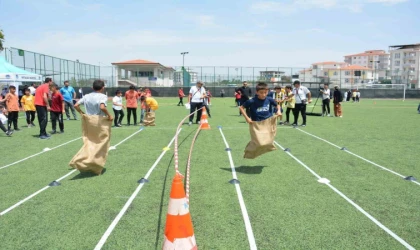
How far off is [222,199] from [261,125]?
199 cm

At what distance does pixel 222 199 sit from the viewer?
5.27 metres

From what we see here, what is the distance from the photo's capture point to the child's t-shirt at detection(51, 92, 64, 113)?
1143cm

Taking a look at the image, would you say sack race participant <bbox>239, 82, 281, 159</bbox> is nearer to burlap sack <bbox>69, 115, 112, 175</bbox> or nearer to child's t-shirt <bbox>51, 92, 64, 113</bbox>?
burlap sack <bbox>69, 115, 112, 175</bbox>

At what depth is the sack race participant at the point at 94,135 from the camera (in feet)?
21.2

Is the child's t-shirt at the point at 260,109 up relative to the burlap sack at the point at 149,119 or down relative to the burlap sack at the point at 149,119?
up

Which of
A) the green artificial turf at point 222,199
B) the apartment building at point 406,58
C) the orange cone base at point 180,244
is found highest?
the apartment building at point 406,58

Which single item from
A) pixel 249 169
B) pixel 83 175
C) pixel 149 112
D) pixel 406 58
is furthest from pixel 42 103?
pixel 406 58

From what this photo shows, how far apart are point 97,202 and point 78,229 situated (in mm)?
952

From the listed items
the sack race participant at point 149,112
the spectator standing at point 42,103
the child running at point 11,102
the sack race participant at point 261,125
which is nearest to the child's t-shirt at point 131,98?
the sack race participant at point 149,112

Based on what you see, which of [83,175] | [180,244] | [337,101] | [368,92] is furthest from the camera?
[368,92]

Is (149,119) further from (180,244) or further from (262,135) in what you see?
(180,244)

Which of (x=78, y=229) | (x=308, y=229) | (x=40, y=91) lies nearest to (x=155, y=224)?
(x=78, y=229)

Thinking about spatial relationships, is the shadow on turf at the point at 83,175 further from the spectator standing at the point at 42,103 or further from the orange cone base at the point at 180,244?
the spectator standing at the point at 42,103

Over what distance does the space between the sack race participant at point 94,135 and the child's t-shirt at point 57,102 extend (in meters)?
5.27
